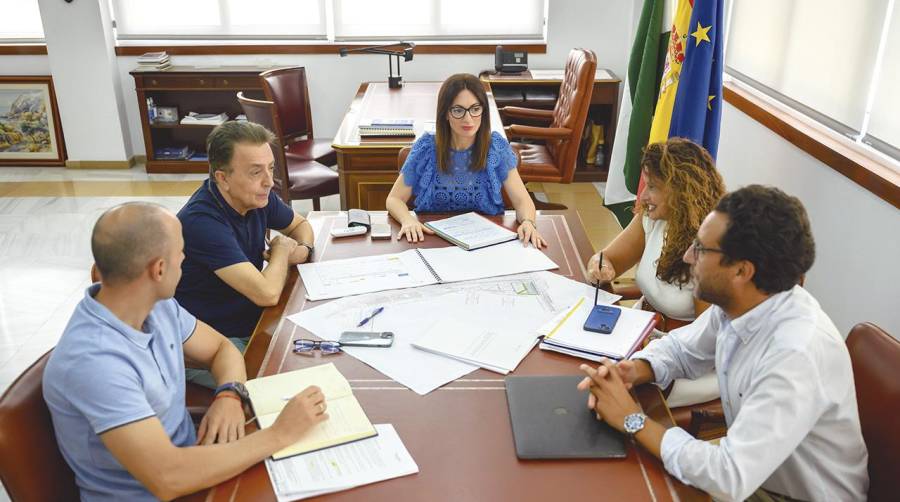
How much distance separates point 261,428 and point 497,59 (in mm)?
4364

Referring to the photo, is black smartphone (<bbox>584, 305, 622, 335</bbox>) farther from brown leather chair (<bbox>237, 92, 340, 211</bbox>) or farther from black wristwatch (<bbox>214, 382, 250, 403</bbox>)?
brown leather chair (<bbox>237, 92, 340, 211</bbox>)

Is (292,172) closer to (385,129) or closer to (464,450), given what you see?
(385,129)

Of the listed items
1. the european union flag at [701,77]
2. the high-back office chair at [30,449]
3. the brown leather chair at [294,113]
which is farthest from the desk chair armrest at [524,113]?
the high-back office chair at [30,449]

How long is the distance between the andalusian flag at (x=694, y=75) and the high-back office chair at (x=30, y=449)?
2597 mm

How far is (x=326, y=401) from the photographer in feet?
5.14

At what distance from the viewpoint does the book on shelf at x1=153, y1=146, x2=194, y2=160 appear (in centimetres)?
573

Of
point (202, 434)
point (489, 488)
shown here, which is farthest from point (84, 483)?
point (489, 488)

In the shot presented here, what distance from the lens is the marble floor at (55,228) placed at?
11.4 ft

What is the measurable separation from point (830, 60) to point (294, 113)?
10.2 feet

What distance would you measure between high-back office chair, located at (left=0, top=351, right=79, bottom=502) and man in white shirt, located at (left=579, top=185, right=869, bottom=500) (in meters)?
1.08

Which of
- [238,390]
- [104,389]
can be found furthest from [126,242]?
[238,390]

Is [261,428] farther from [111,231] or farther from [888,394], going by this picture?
[888,394]

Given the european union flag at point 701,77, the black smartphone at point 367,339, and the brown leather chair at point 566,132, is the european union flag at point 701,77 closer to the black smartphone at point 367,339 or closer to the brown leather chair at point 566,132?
the brown leather chair at point 566,132

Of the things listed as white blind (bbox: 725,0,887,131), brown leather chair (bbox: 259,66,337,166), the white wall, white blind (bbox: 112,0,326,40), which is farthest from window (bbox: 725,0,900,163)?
white blind (bbox: 112,0,326,40)
